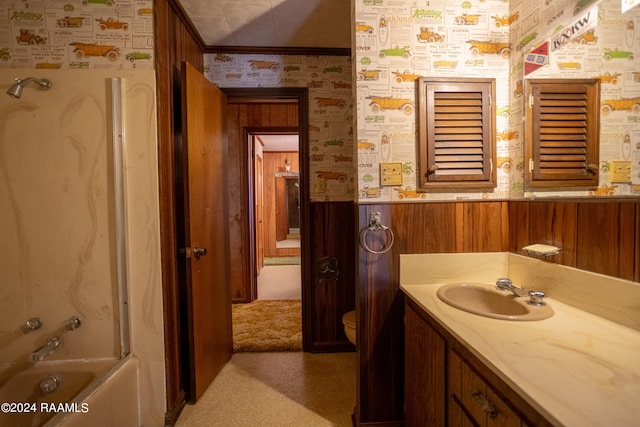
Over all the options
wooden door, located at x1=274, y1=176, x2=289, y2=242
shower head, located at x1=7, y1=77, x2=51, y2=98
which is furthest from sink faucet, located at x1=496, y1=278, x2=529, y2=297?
wooden door, located at x1=274, y1=176, x2=289, y2=242

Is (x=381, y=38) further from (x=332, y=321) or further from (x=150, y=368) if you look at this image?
(x=150, y=368)

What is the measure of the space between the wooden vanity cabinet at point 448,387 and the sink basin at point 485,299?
0.56 feet

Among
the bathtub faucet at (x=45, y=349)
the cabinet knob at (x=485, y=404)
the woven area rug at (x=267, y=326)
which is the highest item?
the cabinet knob at (x=485, y=404)

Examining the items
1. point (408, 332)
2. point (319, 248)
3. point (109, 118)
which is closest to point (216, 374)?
point (319, 248)

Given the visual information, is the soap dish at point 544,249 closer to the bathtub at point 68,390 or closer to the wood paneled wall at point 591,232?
the wood paneled wall at point 591,232

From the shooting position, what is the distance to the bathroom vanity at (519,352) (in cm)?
59

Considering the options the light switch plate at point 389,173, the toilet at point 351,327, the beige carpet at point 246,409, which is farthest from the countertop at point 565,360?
the beige carpet at point 246,409

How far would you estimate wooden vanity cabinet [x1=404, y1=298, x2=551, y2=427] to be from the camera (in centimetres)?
70

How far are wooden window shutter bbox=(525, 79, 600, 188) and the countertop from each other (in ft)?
1.81

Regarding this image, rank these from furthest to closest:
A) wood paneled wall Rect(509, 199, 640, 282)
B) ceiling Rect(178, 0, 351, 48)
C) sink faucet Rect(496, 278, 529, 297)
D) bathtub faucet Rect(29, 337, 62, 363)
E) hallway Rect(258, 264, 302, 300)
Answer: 1. hallway Rect(258, 264, 302, 300)
2. ceiling Rect(178, 0, 351, 48)
3. bathtub faucet Rect(29, 337, 62, 363)
4. sink faucet Rect(496, 278, 529, 297)
5. wood paneled wall Rect(509, 199, 640, 282)

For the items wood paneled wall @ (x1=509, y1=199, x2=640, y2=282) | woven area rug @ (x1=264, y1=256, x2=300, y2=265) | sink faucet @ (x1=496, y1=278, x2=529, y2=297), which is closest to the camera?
wood paneled wall @ (x1=509, y1=199, x2=640, y2=282)

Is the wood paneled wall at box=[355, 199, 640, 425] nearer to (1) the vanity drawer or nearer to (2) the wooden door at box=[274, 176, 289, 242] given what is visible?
(1) the vanity drawer

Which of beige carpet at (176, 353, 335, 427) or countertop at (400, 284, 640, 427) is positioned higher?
countertop at (400, 284, 640, 427)

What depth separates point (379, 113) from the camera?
1.43m
